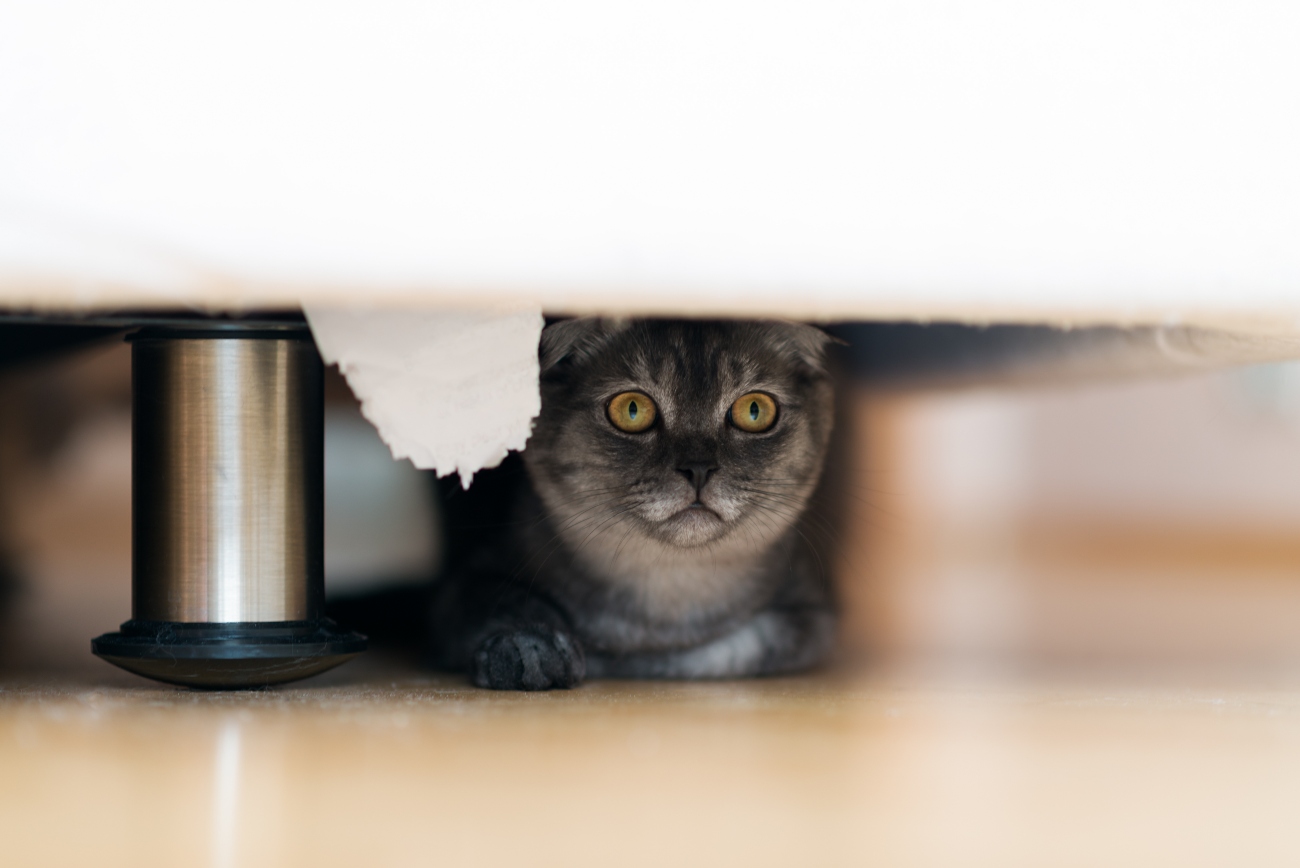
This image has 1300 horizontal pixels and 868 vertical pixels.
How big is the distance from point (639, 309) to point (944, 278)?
0.65ft

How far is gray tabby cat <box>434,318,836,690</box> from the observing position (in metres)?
1.27

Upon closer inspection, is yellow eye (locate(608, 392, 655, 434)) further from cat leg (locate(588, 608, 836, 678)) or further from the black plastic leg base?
the black plastic leg base

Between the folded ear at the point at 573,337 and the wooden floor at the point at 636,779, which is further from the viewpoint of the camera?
the folded ear at the point at 573,337

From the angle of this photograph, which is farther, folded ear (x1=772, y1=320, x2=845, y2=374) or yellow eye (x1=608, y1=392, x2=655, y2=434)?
folded ear (x1=772, y1=320, x2=845, y2=374)

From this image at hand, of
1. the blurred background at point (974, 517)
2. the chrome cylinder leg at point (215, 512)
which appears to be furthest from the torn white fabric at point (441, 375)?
the blurred background at point (974, 517)

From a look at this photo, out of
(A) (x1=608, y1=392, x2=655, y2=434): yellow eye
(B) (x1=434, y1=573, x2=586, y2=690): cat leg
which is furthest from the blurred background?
(A) (x1=608, y1=392, x2=655, y2=434): yellow eye

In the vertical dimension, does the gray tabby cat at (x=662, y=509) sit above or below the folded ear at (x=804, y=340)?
below

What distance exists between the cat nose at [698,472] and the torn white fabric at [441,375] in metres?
0.28

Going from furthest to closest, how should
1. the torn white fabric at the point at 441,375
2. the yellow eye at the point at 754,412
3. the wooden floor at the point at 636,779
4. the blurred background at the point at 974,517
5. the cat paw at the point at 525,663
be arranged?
the blurred background at the point at 974,517 < the yellow eye at the point at 754,412 < the cat paw at the point at 525,663 < the torn white fabric at the point at 441,375 < the wooden floor at the point at 636,779

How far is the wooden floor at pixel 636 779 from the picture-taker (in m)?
0.62

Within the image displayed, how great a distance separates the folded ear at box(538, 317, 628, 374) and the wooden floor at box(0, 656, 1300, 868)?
0.47 m

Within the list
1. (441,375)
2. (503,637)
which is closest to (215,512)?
(441,375)

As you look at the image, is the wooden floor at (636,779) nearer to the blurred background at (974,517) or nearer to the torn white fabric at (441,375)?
the torn white fabric at (441,375)

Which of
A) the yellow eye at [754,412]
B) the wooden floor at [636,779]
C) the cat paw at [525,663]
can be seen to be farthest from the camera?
the yellow eye at [754,412]
